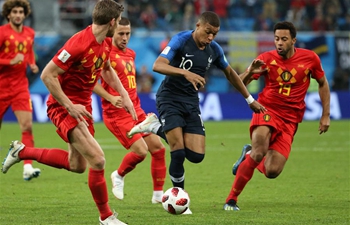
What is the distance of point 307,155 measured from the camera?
15195 millimetres

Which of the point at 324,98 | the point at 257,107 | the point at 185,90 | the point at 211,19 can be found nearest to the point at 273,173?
the point at 257,107

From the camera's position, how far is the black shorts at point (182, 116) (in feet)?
27.5

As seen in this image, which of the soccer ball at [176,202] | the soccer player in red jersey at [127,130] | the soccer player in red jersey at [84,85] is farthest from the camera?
the soccer player in red jersey at [127,130]

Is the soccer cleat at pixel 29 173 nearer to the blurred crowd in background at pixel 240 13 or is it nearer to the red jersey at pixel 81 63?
the red jersey at pixel 81 63

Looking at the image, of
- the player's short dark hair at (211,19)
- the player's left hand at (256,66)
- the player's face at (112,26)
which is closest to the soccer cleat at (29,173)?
the player's left hand at (256,66)

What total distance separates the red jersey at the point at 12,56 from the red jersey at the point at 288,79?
4678 mm

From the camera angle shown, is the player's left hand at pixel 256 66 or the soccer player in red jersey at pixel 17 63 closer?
the player's left hand at pixel 256 66

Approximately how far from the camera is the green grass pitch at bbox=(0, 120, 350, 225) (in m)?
7.83

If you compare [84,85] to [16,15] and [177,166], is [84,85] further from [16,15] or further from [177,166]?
[16,15]

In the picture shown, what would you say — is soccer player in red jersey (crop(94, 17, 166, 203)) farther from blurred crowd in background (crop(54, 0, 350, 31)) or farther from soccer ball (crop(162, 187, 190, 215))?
blurred crowd in background (crop(54, 0, 350, 31))

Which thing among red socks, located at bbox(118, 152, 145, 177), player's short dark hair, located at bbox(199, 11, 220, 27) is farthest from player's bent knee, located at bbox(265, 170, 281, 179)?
player's short dark hair, located at bbox(199, 11, 220, 27)

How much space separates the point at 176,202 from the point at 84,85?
1.58 metres

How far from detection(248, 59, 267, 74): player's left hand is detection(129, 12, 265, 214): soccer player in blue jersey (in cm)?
42

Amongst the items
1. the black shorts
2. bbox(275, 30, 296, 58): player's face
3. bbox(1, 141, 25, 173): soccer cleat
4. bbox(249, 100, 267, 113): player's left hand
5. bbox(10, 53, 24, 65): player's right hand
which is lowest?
bbox(1, 141, 25, 173): soccer cleat
